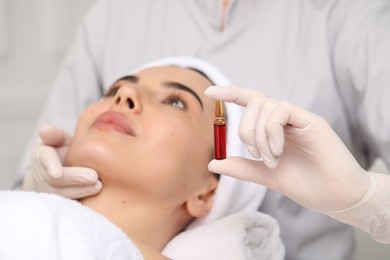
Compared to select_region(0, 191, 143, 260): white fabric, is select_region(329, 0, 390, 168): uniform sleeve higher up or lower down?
higher up

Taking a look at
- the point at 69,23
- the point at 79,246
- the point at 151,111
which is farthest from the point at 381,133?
the point at 69,23

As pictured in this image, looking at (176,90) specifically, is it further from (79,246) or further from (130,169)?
(79,246)

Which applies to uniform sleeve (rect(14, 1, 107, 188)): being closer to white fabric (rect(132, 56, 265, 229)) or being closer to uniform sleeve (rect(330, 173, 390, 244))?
white fabric (rect(132, 56, 265, 229))

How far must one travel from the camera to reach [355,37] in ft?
4.37

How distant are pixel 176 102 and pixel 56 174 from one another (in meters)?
0.30

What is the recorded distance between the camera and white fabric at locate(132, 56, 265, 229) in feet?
3.88

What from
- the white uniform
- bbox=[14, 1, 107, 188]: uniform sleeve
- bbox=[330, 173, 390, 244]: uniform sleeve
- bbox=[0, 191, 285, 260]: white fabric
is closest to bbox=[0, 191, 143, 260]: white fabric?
bbox=[0, 191, 285, 260]: white fabric

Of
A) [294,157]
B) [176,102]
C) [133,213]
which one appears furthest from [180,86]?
[294,157]

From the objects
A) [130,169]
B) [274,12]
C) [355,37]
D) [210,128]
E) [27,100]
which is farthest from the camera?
[27,100]

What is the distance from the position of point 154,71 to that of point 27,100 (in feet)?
3.74

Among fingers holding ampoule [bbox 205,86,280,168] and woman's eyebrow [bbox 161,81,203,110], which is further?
woman's eyebrow [bbox 161,81,203,110]

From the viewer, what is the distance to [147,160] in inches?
42.9

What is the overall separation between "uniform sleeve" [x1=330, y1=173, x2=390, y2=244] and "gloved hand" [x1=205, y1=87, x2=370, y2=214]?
13 mm

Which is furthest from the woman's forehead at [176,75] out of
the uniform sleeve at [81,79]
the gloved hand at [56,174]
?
the uniform sleeve at [81,79]
